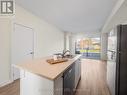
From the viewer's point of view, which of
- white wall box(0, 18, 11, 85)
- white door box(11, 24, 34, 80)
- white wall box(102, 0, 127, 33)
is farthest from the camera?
white door box(11, 24, 34, 80)

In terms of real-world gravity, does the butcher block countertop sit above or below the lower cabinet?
above

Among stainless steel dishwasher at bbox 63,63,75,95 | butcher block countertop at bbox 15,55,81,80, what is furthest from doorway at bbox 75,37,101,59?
butcher block countertop at bbox 15,55,81,80

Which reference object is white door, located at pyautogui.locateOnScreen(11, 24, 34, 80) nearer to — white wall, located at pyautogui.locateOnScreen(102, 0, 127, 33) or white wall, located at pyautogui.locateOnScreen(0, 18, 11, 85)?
white wall, located at pyautogui.locateOnScreen(0, 18, 11, 85)

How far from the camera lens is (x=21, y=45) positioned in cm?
348

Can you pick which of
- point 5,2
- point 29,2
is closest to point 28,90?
point 5,2

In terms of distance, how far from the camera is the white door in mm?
3215

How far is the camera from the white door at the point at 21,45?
321cm

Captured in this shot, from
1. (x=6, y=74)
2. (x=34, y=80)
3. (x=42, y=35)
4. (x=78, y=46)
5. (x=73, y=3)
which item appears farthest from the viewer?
(x=78, y=46)

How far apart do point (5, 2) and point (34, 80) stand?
Answer: 2341mm

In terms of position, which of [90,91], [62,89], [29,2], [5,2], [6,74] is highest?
[29,2]

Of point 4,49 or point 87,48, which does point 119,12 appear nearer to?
point 4,49

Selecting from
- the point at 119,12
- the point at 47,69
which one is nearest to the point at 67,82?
the point at 47,69

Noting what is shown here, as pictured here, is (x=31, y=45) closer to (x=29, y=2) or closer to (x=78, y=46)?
(x=29, y=2)

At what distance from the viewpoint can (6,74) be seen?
9.71 ft
